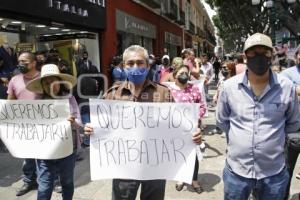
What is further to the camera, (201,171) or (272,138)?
(201,171)

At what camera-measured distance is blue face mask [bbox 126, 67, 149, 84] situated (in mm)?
3463

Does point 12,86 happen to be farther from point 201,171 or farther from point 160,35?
point 160,35

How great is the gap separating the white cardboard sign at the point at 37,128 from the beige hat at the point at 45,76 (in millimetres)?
167

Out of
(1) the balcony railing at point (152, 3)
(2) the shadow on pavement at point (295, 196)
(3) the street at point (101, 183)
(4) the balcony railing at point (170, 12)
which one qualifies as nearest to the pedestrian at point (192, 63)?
(3) the street at point (101, 183)

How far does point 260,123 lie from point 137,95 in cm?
94

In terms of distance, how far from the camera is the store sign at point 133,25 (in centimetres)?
1719

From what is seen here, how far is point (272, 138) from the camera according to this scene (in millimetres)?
3236

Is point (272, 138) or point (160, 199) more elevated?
point (272, 138)

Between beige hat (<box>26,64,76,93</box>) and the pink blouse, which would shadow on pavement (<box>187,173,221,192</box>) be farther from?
beige hat (<box>26,64,76,93</box>)

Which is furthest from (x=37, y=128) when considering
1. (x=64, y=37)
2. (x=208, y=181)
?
(x=64, y=37)

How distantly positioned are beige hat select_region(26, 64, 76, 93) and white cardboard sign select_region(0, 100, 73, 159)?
167mm

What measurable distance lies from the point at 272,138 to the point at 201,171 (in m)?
3.45

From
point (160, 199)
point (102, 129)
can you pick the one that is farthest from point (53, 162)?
point (160, 199)

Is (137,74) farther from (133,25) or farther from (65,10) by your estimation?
(133,25)
